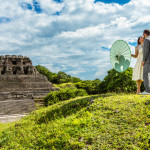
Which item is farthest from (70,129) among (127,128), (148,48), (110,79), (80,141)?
(110,79)

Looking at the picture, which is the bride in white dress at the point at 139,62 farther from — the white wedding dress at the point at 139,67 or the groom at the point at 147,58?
the groom at the point at 147,58

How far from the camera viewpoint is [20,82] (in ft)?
71.4

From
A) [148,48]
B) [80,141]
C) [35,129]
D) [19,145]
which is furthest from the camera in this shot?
[35,129]

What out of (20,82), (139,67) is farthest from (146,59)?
(20,82)

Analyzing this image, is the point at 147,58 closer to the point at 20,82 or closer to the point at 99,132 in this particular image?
the point at 99,132

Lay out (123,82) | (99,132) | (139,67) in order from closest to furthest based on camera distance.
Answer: (99,132), (139,67), (123,82)

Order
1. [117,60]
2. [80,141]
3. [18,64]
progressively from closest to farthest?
1. [80,141]
2. [117,60]
3. [18,64]

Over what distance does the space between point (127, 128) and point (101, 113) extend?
1126 millimetres

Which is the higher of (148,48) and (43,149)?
(148,48)

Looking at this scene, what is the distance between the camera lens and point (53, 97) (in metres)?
12.5

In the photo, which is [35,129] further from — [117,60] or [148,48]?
[148,48]

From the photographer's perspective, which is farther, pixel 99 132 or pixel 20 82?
pixel 20 82

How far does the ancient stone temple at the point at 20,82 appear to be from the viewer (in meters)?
16.4

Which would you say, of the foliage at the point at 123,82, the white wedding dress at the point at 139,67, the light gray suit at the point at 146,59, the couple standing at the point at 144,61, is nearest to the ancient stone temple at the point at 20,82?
the foliage at the point at 123,82
